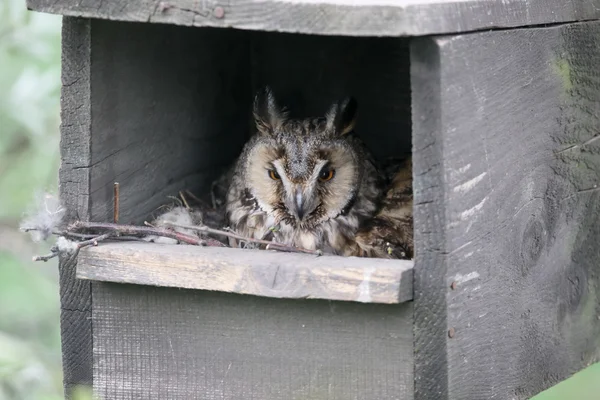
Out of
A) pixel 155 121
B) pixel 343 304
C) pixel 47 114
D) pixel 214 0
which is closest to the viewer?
pixel 214 0

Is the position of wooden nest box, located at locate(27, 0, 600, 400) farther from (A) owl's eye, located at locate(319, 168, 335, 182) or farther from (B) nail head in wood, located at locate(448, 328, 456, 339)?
(A) owl's eye, located at locate(319, 168, 335, 182)

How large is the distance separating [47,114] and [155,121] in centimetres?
41

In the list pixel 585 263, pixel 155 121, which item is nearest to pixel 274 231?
pixel 155 121

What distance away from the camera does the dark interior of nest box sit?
2.82 m

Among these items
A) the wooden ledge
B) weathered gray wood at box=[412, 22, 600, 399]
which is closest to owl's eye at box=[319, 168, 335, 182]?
the wooden ledge

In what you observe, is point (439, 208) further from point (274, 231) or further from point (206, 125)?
point (206, 125)

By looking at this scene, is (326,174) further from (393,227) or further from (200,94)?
(200,94)

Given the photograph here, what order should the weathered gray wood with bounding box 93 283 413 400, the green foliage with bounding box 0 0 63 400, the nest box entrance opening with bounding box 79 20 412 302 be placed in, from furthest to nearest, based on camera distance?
the green foliage with bounding box 0 0 63 400
the nest box entrance opening with bounding box 79 20 412 302
the weathered gray wood with bounding box 93 283 413 400

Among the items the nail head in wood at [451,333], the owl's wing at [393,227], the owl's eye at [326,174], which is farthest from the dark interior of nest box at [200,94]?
the nail head in wood at [451,333]

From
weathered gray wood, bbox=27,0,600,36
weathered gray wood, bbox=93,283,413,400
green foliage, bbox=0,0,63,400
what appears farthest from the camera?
green foliage, bbox=0,0,63,400

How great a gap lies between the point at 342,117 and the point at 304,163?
0.56 ft

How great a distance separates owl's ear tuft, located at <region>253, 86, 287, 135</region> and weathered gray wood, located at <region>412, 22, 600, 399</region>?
68cm

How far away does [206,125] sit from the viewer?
338 centimetres

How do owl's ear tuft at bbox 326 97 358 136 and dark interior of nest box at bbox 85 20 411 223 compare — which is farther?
owl's ear tuft at bbox 326 97 358 136
